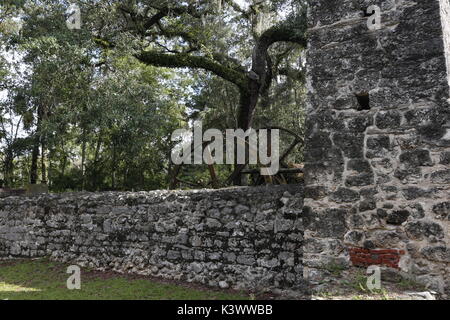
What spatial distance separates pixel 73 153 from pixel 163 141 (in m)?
4.10

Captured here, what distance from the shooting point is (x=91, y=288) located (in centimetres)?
648

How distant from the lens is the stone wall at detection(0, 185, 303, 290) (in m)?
5.82

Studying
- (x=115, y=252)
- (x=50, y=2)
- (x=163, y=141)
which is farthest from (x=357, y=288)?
(x=163, y=141)

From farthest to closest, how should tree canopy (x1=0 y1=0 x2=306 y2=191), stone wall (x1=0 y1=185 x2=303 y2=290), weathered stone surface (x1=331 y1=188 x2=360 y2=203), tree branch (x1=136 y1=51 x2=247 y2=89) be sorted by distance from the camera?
tree branch (x1=136 y1=51 x2=247 y2=89)
tree canopy (x1=0 y1=0 x2=306 y2=191)
stone wall (x1=0 y1=185 x2=303 y2=290)
weathered stone surface (x1=331 y1=188 x2=360 y2=203)

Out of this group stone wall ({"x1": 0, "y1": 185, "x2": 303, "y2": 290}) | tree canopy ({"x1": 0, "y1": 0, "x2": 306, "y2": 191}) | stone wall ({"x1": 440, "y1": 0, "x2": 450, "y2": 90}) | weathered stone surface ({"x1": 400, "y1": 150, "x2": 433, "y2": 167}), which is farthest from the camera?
tree canopy ({"x1": 0, "y1": 0, "x2": 306, "y2": 191})

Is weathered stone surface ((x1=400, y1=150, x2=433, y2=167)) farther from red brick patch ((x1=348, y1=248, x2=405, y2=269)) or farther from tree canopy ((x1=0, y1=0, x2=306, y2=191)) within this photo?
tree canopy ((x1=0, y1=0, x2=306, y2=191))

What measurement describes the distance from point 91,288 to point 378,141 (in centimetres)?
482

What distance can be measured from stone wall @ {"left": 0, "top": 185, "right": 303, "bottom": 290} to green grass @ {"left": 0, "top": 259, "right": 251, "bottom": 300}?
0.28 meters

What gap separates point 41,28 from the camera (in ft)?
37.0

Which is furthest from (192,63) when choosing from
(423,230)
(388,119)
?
(423,230)

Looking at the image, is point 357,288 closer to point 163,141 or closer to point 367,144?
point 367,144

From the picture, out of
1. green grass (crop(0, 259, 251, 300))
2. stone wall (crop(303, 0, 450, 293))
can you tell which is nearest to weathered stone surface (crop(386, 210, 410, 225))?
stone wall (crop(303, 0, 450, 293))

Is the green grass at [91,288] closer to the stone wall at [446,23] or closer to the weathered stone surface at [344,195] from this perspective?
the weathered stone surface at [344,195]

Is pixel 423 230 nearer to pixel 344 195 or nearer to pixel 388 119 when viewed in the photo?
pixel 344 195
